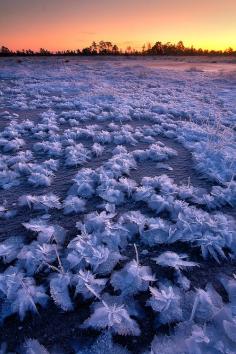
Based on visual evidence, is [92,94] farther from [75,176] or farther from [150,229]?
[150,229]

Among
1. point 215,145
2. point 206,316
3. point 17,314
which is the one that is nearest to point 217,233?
point 206,316

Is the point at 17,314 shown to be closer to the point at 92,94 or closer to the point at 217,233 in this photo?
the point at 217,233

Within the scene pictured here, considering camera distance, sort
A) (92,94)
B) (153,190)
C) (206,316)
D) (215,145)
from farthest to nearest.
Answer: (92,94), (215,145), (153,190), (206,316)

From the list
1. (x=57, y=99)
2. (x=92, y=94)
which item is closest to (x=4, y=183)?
(x=57, y=99)

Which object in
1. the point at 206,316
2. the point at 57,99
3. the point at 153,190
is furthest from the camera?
the point at 57,99

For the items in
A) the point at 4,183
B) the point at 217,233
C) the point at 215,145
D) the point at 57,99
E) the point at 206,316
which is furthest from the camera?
the point at 57,99

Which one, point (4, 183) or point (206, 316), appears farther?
point (4, 183)
